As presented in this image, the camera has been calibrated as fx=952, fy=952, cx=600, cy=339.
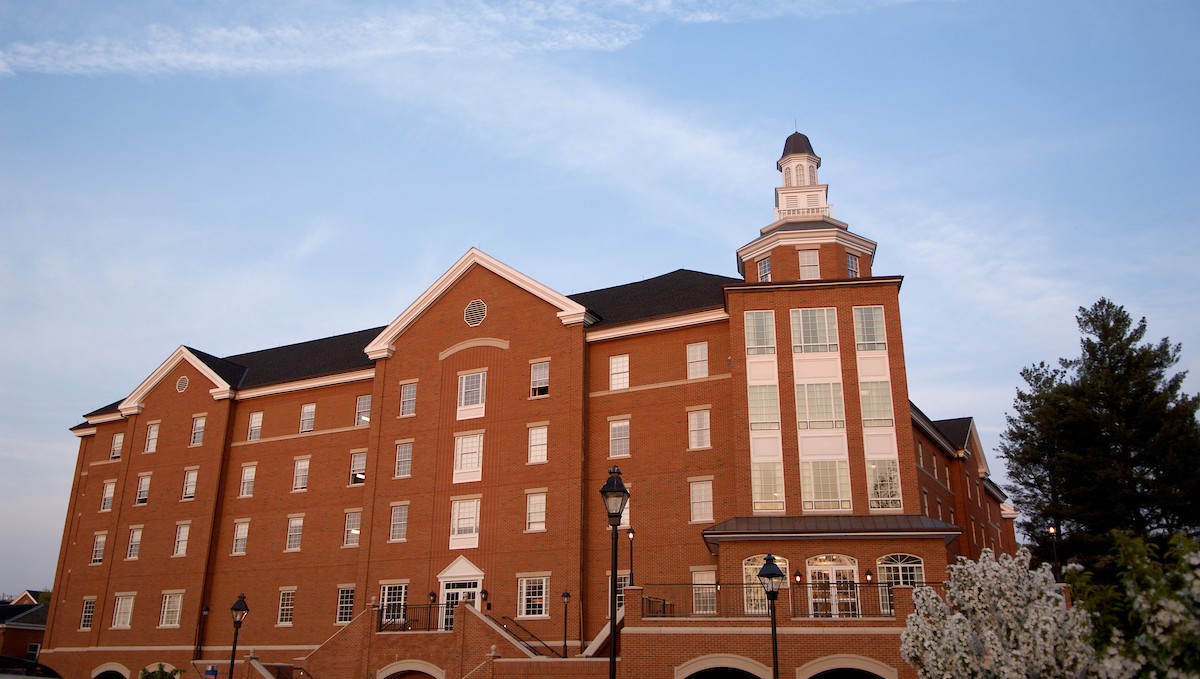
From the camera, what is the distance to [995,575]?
1524cm

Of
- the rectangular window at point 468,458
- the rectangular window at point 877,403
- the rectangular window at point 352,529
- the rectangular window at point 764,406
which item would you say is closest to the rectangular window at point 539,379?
the rectangular window at point 468,458

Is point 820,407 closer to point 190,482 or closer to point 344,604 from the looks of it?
point 344,604

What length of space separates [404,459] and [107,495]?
68.7 feet

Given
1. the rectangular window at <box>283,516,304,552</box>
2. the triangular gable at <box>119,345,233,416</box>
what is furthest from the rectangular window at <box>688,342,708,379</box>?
the triangular gable at <box>119,345,233,416</box>

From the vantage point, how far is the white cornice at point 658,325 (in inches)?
1495

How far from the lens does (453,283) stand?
44.2 metres

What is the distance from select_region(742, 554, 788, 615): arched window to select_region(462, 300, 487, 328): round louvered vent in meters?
17.3

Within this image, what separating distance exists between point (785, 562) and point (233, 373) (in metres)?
34.5

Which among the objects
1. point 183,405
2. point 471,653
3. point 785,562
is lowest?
point 471,653

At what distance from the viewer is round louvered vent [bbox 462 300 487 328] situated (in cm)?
4294

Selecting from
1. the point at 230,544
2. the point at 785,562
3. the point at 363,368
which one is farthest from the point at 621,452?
the point at 230,544

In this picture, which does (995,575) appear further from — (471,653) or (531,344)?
(531,344)

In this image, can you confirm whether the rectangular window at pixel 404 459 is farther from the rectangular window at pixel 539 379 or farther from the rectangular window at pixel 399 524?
the rectangular window at pixel 539 379

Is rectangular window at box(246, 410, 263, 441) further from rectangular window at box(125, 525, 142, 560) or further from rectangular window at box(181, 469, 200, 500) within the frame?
rectangular window at box(125, 525, 142, 560)
